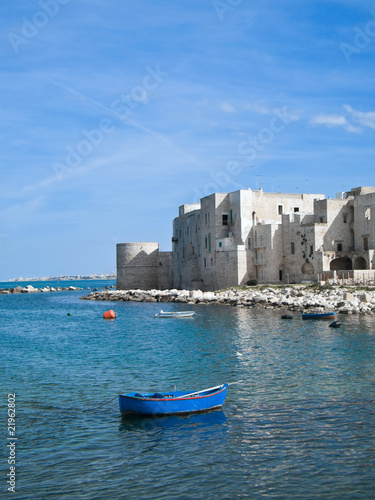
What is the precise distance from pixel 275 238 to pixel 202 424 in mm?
37496

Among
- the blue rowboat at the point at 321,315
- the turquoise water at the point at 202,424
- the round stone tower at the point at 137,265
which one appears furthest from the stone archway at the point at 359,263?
the round stone tower at the point at 137,265

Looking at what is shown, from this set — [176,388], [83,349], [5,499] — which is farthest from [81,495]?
[83,349]

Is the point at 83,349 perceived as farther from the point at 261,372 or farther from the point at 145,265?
the point at 145,265

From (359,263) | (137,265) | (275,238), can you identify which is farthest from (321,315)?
(137,265)

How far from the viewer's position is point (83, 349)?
2441 cm

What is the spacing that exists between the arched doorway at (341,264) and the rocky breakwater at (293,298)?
20.2 ft

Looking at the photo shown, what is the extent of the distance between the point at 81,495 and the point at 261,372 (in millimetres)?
9548

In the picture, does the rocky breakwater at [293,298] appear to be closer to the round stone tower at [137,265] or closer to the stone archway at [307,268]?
the stone archway at [307,268]

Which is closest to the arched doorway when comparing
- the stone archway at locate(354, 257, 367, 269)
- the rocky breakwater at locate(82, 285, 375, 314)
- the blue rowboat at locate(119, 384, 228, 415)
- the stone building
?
the stone building

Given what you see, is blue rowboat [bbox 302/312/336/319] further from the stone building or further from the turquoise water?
the stone building

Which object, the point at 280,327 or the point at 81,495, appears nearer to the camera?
the point at 81,495

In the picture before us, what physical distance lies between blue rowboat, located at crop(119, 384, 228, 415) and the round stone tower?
2037 inches

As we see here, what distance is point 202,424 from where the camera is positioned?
12523mm

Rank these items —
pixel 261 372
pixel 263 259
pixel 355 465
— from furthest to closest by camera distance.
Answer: pixel 263 259, pixel 261 372, pixel 355 465
